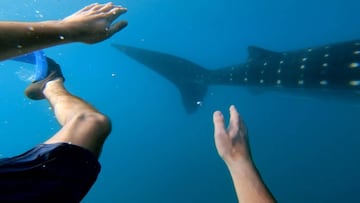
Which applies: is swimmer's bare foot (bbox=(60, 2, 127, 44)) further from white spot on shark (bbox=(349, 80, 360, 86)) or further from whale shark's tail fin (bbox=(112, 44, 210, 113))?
whale shark's tail fin (bbox=(112, 44, 210, 113))

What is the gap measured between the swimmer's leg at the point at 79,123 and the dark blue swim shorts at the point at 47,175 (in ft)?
0.88

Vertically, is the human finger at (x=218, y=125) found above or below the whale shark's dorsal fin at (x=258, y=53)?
below

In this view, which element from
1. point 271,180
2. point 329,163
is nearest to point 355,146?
point 329,163

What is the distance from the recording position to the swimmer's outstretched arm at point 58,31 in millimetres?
1754

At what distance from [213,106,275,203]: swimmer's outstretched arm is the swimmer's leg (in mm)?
751

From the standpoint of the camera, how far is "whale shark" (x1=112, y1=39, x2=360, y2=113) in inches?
270

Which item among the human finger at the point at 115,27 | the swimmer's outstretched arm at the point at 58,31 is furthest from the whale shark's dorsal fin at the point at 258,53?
the human finger at the point at 115,27

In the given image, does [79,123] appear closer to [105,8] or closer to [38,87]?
[105,8]

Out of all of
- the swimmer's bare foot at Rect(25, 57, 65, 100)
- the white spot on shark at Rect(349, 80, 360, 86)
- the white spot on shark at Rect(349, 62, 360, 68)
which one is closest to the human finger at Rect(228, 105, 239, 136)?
the swimmer's bare foot at Rect(25, 57, 65, 100)

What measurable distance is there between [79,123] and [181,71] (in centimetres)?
791

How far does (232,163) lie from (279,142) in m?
16.9

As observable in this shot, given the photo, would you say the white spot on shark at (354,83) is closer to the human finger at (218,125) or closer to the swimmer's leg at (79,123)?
the human finger at (218,125)

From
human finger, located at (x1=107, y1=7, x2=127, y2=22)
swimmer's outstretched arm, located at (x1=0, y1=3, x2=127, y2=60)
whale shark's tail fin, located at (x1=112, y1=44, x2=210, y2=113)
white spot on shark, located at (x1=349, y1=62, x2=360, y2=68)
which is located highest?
human finger, located at (x1=107, y1=7, x2=127, y2=22)

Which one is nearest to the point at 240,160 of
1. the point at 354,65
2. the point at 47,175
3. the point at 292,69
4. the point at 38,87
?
the point at 47,175
